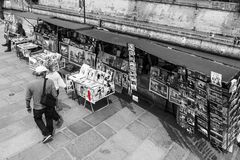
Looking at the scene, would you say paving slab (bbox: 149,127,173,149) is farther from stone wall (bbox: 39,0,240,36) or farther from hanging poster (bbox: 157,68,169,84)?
stone wall (bbox: 39,0,240,36)

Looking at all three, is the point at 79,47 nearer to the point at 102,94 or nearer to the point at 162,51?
the point at 102,94

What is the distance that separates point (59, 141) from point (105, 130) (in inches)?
57.9

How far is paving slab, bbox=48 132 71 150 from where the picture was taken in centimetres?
596

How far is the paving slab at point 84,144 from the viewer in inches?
226

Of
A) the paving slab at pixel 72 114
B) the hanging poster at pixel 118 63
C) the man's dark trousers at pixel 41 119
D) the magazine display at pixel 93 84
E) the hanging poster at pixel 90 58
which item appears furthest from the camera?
the hanging poster at pixel 90 58

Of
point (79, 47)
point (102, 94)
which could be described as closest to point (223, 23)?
point (102, 94)

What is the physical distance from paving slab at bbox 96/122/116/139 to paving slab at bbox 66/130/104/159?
18cm

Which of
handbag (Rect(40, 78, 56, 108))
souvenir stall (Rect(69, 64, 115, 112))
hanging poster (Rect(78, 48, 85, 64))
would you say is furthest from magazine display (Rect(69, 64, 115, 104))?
handbag (Rect(40, 78, 56, 108))

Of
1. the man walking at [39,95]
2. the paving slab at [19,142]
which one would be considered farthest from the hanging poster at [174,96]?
the paving slab at [19,142]

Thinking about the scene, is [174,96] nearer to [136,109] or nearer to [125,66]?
[136,109]

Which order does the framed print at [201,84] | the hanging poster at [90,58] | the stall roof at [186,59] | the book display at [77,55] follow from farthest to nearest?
the book display at [77,55], the hanging poster at [90,58], the framed print at [201,84], the stall roof at [186,59]

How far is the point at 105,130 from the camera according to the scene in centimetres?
669

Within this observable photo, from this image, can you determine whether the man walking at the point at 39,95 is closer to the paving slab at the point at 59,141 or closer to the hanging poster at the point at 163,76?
the paving slab at the point at 59,141

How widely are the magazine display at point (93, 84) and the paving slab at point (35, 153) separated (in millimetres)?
2203
